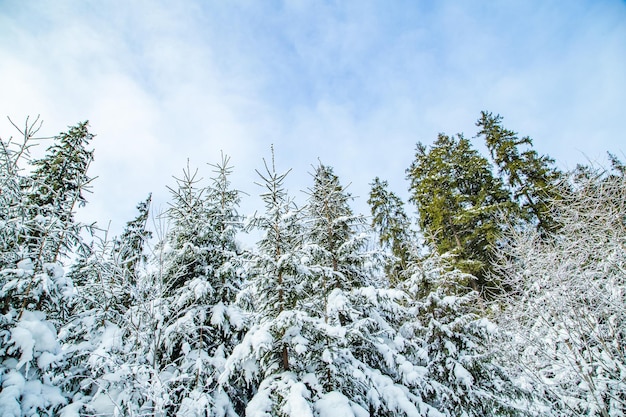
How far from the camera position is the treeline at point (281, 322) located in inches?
237

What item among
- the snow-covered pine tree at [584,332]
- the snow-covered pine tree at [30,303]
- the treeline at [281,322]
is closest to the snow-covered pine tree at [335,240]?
the treeline at [281,322]

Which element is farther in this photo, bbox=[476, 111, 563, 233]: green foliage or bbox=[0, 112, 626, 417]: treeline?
bbox=[476, 111, 563, 233]: green foliage

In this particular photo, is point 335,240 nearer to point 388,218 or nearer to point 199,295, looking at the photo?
point 199,295

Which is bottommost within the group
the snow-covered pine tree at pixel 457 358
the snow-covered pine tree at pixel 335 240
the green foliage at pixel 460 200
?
the snow-covered pine tree at pixel 457 358

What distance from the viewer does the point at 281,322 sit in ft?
20.5

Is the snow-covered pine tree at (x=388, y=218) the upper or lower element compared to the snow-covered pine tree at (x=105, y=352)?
upper

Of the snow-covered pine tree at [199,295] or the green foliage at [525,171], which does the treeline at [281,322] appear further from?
the green foliage at [525,171]

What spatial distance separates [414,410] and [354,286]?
382 cm

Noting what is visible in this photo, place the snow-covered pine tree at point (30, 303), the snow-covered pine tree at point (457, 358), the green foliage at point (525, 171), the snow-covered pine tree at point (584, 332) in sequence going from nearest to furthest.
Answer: the snow-covered pine tree at point (30, 303) < the snow-covered pine tree at point (584, 332) < the snow-covered pine tree at point (457, 358) < the green foliage at point (525, 171)

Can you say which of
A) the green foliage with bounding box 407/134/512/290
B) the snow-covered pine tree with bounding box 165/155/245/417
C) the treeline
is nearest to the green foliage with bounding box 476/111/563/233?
the green foliage with bounding box 407/134/512/290

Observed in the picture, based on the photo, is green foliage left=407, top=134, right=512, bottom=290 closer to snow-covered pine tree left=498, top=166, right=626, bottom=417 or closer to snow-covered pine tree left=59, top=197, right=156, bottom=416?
snow-covered pine tree left=498, top=166, right=626, bottom=417

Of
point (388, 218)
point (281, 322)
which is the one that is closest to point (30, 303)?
point (281, 322)

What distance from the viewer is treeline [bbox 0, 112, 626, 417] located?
6.02 m

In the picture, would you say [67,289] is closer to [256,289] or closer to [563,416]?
[256,289]
